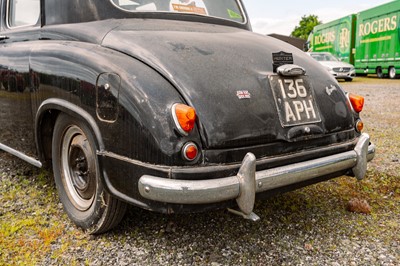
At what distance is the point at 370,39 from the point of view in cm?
2092

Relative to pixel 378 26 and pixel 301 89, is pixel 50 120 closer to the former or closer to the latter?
pixel 301 89

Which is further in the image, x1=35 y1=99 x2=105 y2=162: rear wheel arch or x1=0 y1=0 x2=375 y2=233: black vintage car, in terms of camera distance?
x1=35 y1=99 x2=105 y2=162: rear wheel arch

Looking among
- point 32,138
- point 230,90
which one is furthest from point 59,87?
point 230,90

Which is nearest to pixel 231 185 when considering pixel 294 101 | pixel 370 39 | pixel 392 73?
pixel 294 101

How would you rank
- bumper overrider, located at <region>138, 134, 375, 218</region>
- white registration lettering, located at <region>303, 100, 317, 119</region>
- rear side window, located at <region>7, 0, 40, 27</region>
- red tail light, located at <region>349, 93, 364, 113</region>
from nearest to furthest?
1. bumper overrider, located at <region>138, 134, 375, 218</region>
2. white registration lettering, located at <region>303, 100, 317, 119</region>
3. red tail light, located at <region>349, 93, 364, 113</region>
4. rear side window, located at <region>7, 0, 40, 27</region>

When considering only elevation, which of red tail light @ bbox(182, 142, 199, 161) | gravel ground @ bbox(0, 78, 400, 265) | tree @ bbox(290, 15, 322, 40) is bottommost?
gravel ground @ bbox(0, 78, 400, 265)

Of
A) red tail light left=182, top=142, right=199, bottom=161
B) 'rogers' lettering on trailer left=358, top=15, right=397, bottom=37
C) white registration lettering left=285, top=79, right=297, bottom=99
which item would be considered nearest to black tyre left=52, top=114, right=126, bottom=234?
red tail light left=182, top=142, right=199, bottom=161

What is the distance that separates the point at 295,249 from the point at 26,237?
1.81m

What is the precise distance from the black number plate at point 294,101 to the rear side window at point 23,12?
6.88 ft

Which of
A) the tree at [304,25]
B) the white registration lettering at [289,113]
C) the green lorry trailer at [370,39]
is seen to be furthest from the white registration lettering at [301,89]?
the tree at [304,25]

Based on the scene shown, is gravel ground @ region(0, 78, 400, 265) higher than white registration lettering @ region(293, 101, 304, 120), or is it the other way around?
white registration lettering @ region(293, 101, 304, 120)

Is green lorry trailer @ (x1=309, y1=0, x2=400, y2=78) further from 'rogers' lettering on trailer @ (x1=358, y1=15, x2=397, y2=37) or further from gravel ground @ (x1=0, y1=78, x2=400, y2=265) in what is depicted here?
gravel ground @ (x1=0, y1=78, x2=400, y2=265)

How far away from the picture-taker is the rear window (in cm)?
304

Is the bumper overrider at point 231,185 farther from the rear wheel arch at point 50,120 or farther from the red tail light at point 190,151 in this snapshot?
the rear wheel arch at point 50,120
